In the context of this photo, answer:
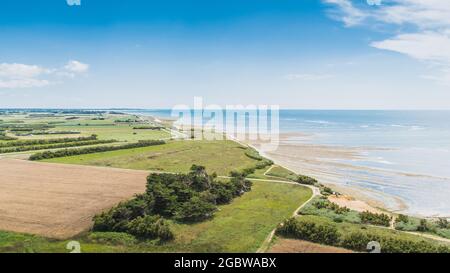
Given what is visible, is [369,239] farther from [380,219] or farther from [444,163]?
[444,163]

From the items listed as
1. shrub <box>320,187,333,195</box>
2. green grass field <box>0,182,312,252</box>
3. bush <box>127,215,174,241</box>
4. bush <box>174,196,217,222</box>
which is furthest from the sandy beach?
bush <box>127,215,174,241</box>

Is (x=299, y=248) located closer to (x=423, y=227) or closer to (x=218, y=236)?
(x=218, y=236)

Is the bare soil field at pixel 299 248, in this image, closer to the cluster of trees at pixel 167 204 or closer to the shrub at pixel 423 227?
the cluster of trees at pixel 167 204

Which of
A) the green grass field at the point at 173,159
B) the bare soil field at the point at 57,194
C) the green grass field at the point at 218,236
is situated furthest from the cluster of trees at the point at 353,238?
the green grass field at the point at 173,159

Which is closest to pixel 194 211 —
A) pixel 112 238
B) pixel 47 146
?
pixel 112 238
